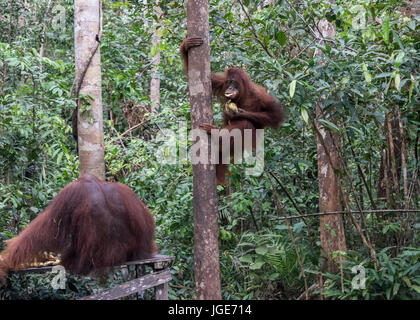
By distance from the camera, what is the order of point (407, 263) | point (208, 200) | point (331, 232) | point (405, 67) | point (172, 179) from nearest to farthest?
point (208, 200) → point (405, 67) → point (407, 263) → point (331, 232) → point (172, 179)

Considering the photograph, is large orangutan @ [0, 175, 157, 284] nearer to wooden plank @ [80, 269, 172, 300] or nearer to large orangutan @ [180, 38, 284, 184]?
wooden plank @ [80, 269, 172, 300]

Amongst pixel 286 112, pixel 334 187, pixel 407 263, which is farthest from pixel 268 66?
pixel 407 263

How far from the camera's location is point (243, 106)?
371cm

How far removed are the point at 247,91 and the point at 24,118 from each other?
68.8 inches

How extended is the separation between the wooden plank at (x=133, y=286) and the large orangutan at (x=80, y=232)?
181 millimetres

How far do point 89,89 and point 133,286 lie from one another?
4.67 feet

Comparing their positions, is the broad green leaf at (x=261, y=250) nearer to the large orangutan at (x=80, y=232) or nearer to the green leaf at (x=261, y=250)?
the green leaf at (x=261, y=250)

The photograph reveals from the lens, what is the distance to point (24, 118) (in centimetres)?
343

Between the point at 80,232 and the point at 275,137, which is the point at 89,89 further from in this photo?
the point at 275,137

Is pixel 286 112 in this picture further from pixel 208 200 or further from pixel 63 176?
pixel 63 176

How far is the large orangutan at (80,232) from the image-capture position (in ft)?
8.43

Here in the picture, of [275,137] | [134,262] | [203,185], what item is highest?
[275,137]

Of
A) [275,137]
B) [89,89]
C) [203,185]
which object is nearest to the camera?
[203,185]

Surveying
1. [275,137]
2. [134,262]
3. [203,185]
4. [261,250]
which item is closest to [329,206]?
[261,250]
